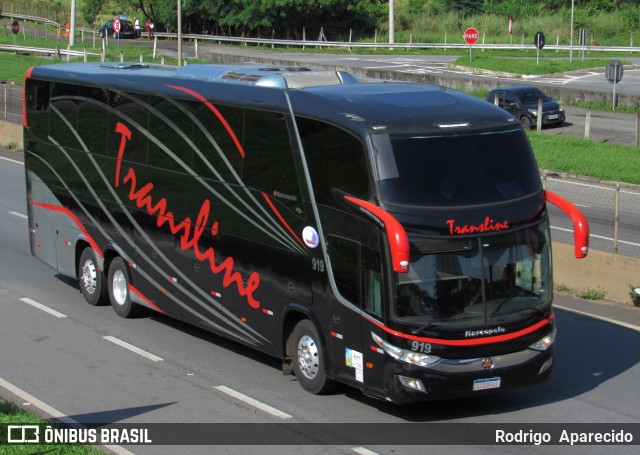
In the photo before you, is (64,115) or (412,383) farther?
(64,115)

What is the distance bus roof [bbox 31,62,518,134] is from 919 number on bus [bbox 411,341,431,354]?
7.63 ft

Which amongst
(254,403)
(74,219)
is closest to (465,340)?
(254,403)

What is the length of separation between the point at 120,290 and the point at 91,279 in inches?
35.5

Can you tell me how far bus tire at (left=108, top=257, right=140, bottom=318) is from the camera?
54.7 ft

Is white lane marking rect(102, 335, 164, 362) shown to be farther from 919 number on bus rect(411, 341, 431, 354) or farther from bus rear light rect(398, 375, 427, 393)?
919 number on bus rect(411, 341, 431, 354)

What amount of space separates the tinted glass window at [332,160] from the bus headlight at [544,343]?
257 cm

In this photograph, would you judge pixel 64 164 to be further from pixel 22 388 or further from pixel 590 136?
pixel 590 136

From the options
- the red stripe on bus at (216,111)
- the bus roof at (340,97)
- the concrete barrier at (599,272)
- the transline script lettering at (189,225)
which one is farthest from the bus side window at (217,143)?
the concrete barrier at (599,272)

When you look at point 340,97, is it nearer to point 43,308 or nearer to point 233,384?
point 233,384

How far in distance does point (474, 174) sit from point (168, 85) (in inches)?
227

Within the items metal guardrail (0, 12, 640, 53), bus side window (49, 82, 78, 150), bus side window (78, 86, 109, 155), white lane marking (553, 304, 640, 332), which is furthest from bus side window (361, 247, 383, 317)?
metal guardrail (0, 12, 640, 53)

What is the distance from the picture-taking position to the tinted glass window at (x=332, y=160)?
1145 centimetres

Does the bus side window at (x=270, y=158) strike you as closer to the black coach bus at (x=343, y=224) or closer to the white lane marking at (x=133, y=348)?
the black coach bus at (x=343, y=224)

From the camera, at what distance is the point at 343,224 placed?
11695mm
